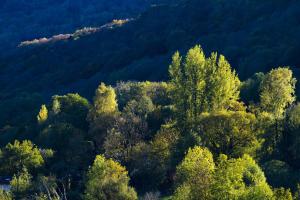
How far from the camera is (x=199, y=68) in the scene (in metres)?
62.6

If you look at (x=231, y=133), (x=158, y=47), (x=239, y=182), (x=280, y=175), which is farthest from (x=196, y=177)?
(x=158, y=47)

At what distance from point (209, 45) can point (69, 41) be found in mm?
59565

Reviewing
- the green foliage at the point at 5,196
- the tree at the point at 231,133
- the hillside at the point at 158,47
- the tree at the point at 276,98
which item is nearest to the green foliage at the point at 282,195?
the tree at the point at 231,133

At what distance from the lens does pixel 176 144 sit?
58.1 m

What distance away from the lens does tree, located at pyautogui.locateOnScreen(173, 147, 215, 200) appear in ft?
134

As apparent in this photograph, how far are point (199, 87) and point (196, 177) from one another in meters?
21.9

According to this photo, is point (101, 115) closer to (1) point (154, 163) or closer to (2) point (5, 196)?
(1) point (154, 163)

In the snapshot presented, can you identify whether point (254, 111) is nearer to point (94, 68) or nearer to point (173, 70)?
point (173, 70)

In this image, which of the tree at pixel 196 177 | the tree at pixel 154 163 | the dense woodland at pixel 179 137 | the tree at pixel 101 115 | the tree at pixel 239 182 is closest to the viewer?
the tree at pixel 239 182

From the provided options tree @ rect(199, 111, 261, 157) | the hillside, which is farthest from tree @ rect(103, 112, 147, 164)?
the hillside

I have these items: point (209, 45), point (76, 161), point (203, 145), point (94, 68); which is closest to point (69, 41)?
point (94, 68)

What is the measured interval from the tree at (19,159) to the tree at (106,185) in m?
17.3

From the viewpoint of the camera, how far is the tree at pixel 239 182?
124 feet

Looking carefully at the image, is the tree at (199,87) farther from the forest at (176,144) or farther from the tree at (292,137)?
the tree at (292,137)
